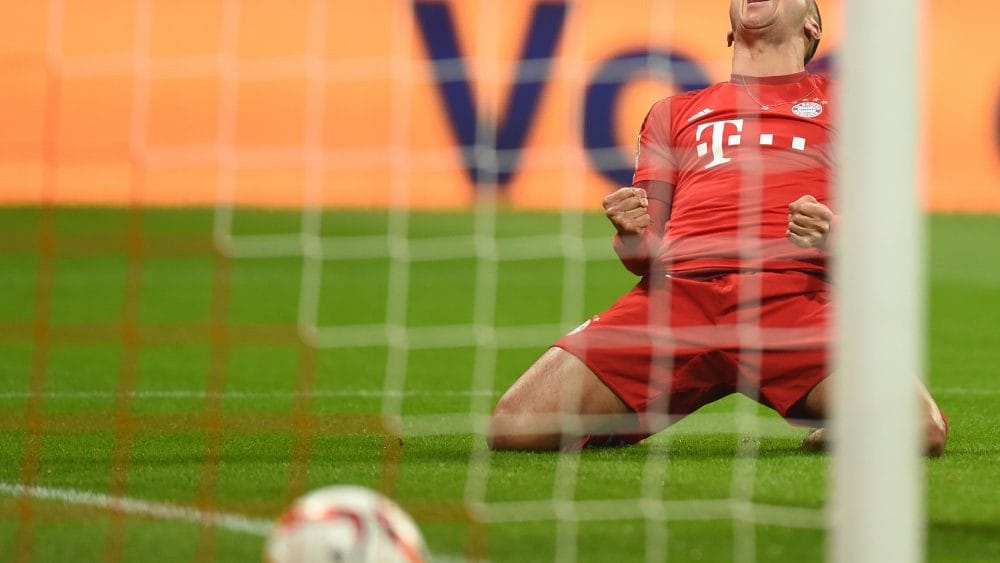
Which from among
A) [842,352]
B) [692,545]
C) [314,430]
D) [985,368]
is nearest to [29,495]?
[314,430]

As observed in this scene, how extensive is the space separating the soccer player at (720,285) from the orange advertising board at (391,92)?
6401mm

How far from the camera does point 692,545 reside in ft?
11.6

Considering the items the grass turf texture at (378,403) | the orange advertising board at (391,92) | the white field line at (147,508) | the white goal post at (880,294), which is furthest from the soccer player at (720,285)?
the orange advertising board at (391,92)

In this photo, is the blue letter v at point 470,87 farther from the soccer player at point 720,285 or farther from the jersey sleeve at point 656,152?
the soccer player at point 720,285

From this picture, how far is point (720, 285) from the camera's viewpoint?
15.3 feet

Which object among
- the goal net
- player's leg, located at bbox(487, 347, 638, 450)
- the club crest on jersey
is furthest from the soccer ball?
the club crest on jersey

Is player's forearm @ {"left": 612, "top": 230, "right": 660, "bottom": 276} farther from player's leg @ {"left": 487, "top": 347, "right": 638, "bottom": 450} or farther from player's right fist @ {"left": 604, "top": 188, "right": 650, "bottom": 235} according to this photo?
player's leg @ {"left": 487, "top": 347, "right": 638, "bottom": 450}

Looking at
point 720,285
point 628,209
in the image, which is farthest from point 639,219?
point 720,285

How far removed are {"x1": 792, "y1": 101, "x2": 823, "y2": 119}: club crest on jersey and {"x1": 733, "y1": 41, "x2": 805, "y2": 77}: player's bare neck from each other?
0.13 meters

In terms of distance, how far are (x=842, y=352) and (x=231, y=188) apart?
11.8 meters

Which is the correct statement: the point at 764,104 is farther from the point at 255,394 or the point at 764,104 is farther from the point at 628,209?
the point at 255,394

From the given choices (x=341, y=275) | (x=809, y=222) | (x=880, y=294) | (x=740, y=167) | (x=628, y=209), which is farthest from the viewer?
(x=341, y=275)

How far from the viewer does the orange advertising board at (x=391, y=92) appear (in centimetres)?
1166

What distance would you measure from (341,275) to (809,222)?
289 inches
